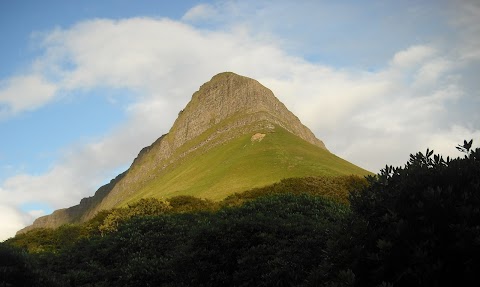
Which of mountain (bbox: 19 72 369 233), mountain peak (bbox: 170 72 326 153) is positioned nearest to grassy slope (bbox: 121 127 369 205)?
mountain (bbox: 19 72 369 233)

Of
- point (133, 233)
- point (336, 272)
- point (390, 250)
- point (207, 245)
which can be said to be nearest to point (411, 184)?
point (390, 250)

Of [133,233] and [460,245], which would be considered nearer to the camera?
[460,245]

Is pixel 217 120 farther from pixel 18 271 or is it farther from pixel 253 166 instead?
pixel 18 271

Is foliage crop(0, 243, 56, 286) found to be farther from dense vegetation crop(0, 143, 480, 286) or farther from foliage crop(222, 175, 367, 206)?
foliage crop(222, 175, 367, 206)

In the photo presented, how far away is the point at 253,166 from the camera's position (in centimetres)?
9569

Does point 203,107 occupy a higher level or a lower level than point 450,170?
higher

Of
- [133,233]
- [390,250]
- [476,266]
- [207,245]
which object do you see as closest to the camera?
[476,266]

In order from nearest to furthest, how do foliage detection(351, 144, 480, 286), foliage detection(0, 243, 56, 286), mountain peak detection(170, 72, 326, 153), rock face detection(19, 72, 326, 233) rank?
1. foliage detection(351, 144, 480, 286)
2. foliage detection(0, 243, 56, 286)
3. rock face detection(19, 72, 326, 233)
4. mountain peak detection(170, 72, 326, 153)

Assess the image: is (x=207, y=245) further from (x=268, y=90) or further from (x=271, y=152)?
(x=268, y=90)

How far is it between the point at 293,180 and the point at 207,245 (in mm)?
31179

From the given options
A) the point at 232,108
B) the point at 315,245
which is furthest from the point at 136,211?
the point at 232,108

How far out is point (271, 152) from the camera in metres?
101

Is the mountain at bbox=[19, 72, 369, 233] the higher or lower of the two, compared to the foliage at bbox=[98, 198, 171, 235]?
higher

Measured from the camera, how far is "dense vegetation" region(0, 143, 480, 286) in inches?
299
